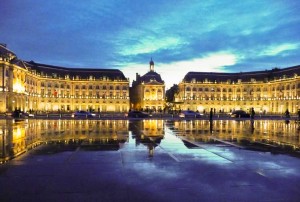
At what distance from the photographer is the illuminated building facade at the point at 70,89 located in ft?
392

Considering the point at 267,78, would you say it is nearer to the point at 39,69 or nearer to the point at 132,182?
the point at 39,69

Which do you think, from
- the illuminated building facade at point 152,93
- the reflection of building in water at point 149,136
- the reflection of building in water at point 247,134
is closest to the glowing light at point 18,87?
the illuminated building facade at point 152,93

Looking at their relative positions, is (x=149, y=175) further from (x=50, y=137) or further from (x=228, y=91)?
(x=228, y=91)

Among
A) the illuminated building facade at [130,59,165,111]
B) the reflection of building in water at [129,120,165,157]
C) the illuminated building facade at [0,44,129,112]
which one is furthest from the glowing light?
the reflection of building in water at [129,120,165,157]

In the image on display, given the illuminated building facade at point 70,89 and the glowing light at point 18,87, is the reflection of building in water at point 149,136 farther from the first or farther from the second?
the illuminated building facade at point 70,89

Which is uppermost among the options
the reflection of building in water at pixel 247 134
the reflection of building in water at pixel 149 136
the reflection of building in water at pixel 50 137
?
the reflection of building in water at pixel 50 137

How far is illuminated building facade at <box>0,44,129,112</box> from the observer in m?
119

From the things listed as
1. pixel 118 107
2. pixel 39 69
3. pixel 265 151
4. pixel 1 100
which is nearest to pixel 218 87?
pixel 118 107

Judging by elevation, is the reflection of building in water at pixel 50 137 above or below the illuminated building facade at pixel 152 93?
below

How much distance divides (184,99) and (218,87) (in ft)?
58.6

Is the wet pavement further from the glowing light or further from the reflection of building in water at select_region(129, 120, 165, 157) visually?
the glowing light

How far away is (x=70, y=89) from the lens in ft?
473

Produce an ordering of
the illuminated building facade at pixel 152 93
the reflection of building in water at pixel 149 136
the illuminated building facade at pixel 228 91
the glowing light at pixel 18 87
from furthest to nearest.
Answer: the illuminated building facade at pixel 152 93, the illuminated building facade at pixel 228 91, the glowing light at pixel 18 87, the reflection of building in water at pixel 149 136

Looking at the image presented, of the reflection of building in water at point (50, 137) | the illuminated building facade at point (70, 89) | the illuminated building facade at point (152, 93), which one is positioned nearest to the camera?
the reflection of building in water at point (50, 137)
